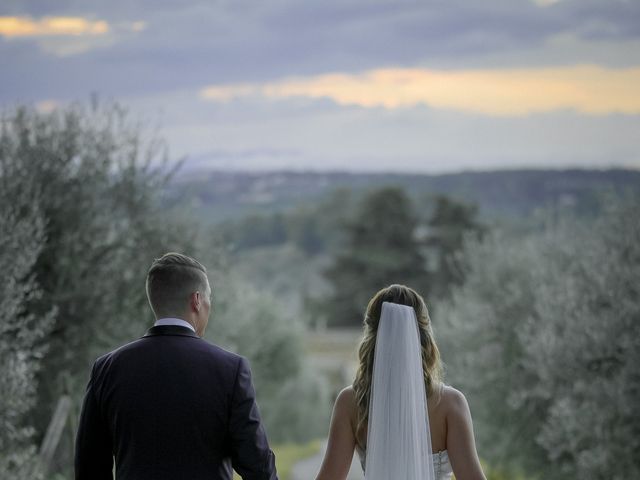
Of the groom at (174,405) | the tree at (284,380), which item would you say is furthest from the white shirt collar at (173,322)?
the tree at (284,380)

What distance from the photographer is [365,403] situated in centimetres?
498

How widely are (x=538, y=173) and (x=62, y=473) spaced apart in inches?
2422

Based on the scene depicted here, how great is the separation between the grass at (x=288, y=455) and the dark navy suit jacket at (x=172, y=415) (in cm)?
1835

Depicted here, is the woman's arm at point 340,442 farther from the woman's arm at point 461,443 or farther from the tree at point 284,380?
the tree at point 284,380

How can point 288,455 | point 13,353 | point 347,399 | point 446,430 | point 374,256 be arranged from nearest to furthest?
1. point 446,430
2. point 347,399
3. point 13,353
4. point 288,455
5. point 374,256

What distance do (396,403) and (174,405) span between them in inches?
55.4

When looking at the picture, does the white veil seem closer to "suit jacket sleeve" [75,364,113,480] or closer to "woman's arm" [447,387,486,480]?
"woman's arm" [447,387,486,480]

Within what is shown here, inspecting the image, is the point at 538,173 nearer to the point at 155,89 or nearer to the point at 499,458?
the point at 155,89

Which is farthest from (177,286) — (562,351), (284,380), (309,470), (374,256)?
(374,256)

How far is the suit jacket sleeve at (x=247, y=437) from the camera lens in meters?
4.00

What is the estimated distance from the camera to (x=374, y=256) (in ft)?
192

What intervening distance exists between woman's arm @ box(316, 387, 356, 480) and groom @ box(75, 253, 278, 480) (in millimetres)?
756

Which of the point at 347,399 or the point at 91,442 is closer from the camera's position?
the point at 91,442

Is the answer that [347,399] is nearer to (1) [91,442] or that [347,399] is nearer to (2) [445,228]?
(1) [91,442]
